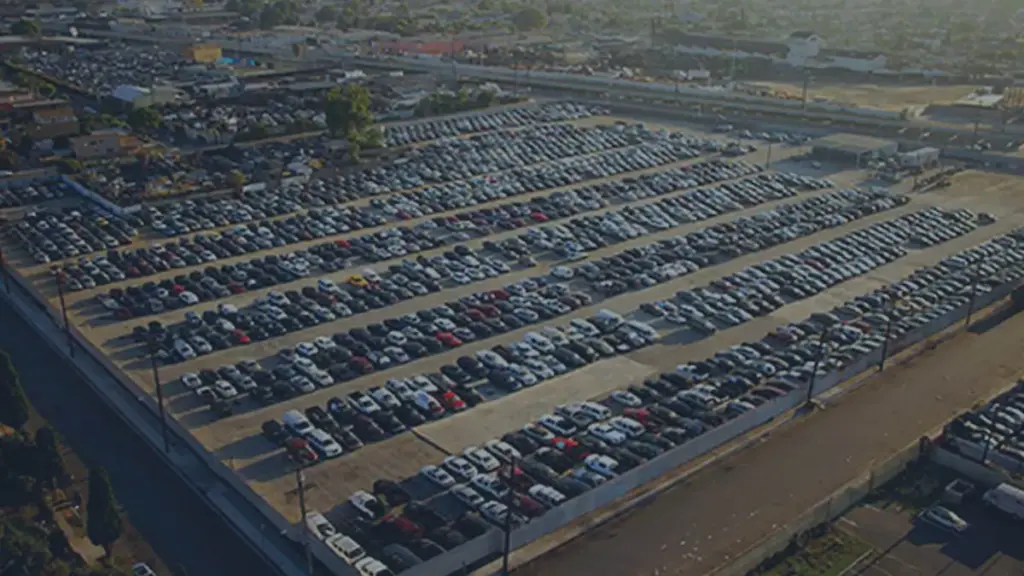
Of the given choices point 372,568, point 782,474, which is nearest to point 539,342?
point 782,474

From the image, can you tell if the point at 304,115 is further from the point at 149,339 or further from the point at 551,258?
the point at 149,339

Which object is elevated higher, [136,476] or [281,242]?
[281,242]

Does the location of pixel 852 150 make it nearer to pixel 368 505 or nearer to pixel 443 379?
pixel 443 379

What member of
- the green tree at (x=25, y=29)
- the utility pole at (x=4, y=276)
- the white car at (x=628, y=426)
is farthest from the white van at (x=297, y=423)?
the green tree at (x=25, y=29)

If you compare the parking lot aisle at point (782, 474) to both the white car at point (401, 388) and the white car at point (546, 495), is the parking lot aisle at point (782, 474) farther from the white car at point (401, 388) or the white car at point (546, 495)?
the white car at point (401, 388)

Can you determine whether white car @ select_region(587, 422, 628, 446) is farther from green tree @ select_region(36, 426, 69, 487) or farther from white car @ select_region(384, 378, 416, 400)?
green tree @ select_region(36, 426, 69, 487)
